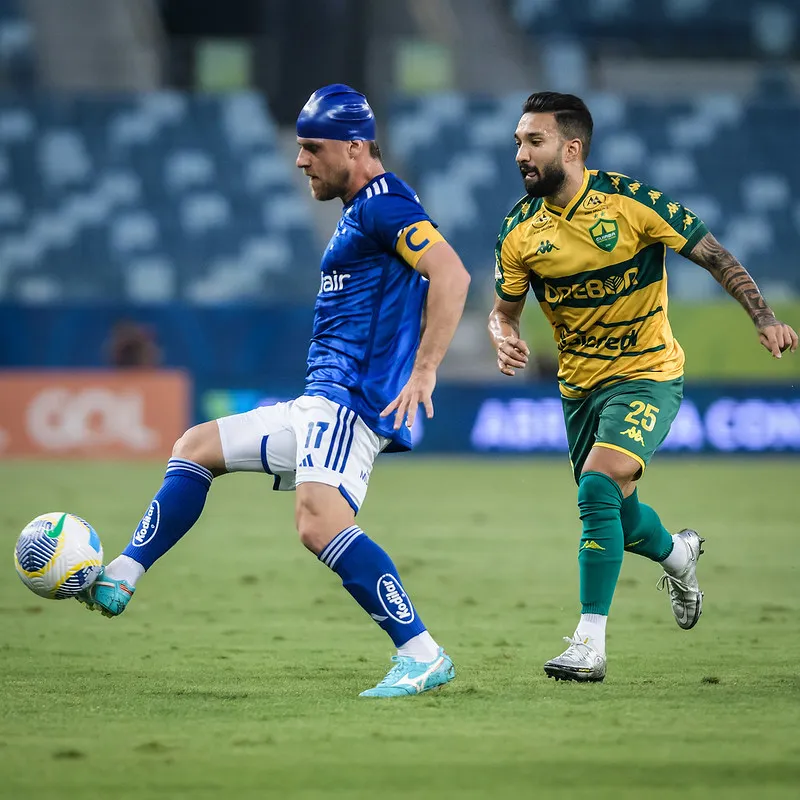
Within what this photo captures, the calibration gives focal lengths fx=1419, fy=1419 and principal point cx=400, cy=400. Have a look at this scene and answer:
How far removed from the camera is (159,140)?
24.2 metres

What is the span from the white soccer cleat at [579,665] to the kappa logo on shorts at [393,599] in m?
0.64

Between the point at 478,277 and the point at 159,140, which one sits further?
the point at 159,140

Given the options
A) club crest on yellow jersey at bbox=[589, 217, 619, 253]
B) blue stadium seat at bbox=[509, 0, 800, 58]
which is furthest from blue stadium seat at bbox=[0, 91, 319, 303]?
club crest on yellow jersey at bbox=[589, 217, 619, 253]

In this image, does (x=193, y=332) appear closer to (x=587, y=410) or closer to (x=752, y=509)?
(x=752, y=509)

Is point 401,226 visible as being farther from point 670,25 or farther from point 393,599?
point 670,25

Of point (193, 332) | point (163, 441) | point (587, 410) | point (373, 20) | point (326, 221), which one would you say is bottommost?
point (587, 410)

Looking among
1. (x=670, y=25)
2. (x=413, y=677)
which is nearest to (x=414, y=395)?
(x=413, y=677)

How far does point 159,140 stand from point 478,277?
6.97 m

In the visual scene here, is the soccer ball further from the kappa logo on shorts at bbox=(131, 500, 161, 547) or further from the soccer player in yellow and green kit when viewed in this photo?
the soccer player in yellow and green kit

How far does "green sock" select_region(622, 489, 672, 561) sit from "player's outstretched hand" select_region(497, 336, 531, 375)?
807 millimetres

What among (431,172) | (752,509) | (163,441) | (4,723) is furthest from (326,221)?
(4,723)

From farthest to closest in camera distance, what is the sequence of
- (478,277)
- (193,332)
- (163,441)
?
(478,277) < (193,332) < (163,441)

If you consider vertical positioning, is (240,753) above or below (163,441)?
below

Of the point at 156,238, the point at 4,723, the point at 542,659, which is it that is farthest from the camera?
the point at 156,238
